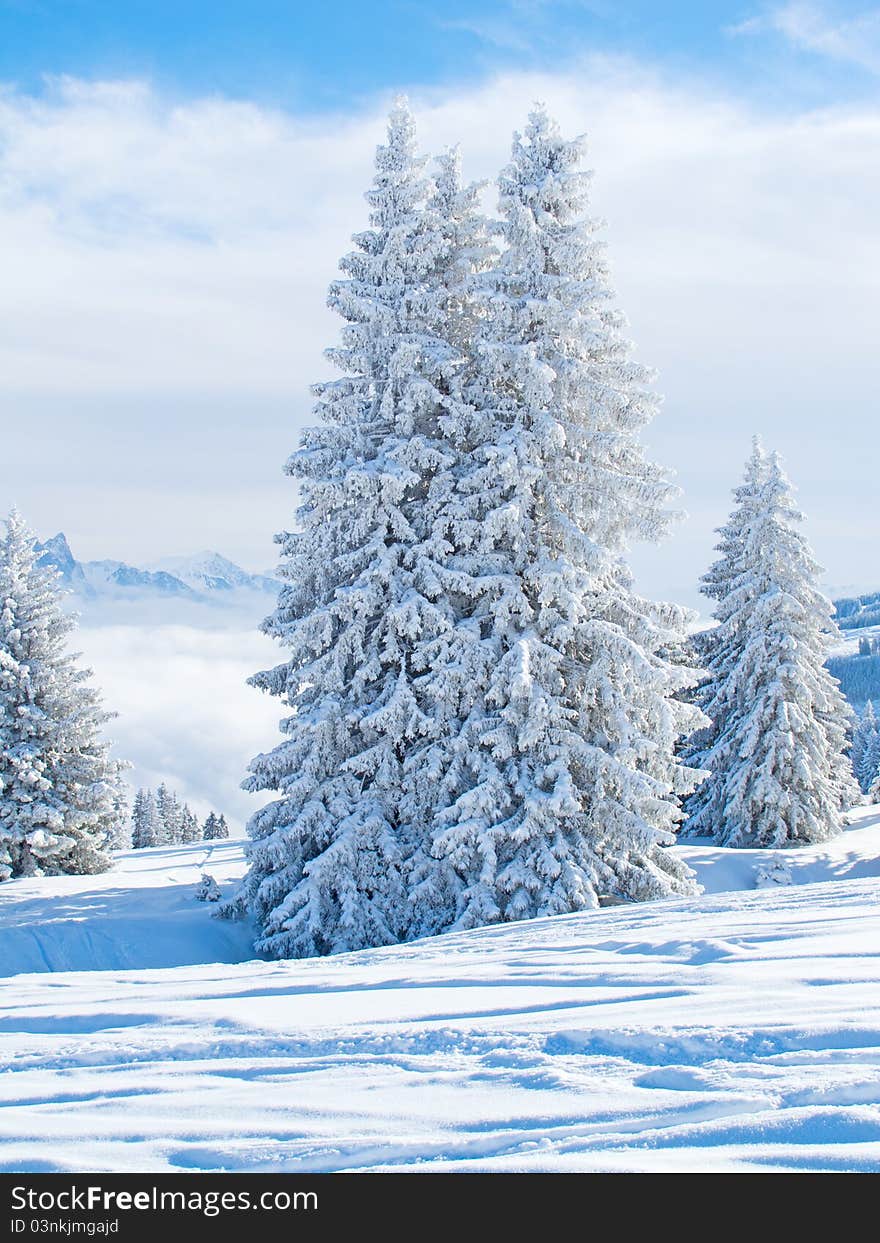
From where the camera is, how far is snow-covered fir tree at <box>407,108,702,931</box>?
14.3 metres

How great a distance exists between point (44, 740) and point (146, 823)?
171ft

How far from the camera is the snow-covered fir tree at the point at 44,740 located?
2175cm

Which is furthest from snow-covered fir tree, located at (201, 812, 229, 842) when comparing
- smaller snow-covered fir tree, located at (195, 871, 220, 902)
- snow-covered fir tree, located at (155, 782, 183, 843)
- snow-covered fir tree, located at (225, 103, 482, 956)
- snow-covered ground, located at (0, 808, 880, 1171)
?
snow-covered ground, located at (0, 808, 880, 1171)

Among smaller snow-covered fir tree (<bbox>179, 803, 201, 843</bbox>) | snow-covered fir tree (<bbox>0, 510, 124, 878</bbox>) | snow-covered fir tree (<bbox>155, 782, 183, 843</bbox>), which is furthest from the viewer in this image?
smaller snow-covered fir tree (<bbox>179, 803, 201, 843</bbox>)

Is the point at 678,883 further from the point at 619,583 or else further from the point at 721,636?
the point at 721,636

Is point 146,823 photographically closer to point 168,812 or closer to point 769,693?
point 168,812

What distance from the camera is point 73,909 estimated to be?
50.9 feet

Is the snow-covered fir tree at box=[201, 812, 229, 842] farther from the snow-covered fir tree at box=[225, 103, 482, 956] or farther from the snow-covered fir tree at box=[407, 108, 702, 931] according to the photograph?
the snow-covered fir tree at box=[407, 108, 702, 931]

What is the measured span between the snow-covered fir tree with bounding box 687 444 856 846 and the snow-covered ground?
54.4 ft

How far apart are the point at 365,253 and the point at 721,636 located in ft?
54.9

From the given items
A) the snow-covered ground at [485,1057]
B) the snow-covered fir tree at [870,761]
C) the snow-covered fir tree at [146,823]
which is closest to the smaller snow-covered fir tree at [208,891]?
the snow-covered ground at [485,1057]

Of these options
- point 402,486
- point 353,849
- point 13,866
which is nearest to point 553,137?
point 402,486

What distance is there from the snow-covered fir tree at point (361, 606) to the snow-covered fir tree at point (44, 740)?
8.67m

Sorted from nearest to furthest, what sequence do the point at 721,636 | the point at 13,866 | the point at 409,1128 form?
the point at 409,1128 < the point at 13,866 < the point at 721,636
